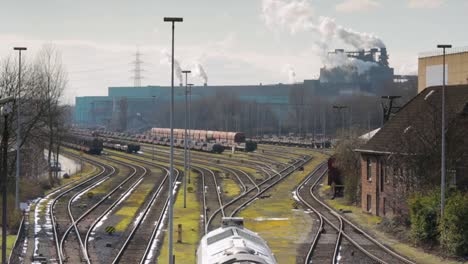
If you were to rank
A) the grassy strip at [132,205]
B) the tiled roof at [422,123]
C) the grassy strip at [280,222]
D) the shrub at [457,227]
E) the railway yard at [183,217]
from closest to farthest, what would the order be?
the shrub at [457,227], the railway yard at [183,217], the grassy strip at [280,222], the tiled roof at [422,123], the grassy strip at [132,205]

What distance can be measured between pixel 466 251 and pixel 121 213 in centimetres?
2367

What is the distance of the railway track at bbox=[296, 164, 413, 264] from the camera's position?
31.6m

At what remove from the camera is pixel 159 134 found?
6014 inches

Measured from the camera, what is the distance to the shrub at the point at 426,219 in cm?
3481

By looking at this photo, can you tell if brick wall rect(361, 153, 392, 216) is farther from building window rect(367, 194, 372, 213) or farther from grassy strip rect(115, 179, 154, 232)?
grassy strip rect(115, 179, 154, 232)

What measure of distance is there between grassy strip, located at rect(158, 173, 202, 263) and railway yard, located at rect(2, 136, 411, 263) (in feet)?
0.16

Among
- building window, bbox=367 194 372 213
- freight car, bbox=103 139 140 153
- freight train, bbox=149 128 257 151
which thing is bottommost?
building window, bbox=367 194 372 213

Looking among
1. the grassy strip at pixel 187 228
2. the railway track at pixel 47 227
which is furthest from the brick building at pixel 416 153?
the railway track at pixel 47 227

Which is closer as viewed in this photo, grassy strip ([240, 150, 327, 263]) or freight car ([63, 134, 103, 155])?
grassy strip ([240, 150, 327, 263])

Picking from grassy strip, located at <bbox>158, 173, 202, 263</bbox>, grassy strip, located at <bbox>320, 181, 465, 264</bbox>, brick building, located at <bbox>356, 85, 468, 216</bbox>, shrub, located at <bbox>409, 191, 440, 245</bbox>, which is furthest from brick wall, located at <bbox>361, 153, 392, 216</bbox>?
grassy strip, located at <bbox>158, 173, 202, 263</bbox>

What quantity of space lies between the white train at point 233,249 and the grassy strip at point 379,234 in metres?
12.4

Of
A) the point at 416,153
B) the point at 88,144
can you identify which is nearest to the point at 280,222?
the point at 416,153

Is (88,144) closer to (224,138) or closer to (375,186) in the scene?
(224,138)

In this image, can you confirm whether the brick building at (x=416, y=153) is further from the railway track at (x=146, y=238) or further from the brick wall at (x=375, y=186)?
the railway track at (x=146, y=238)
